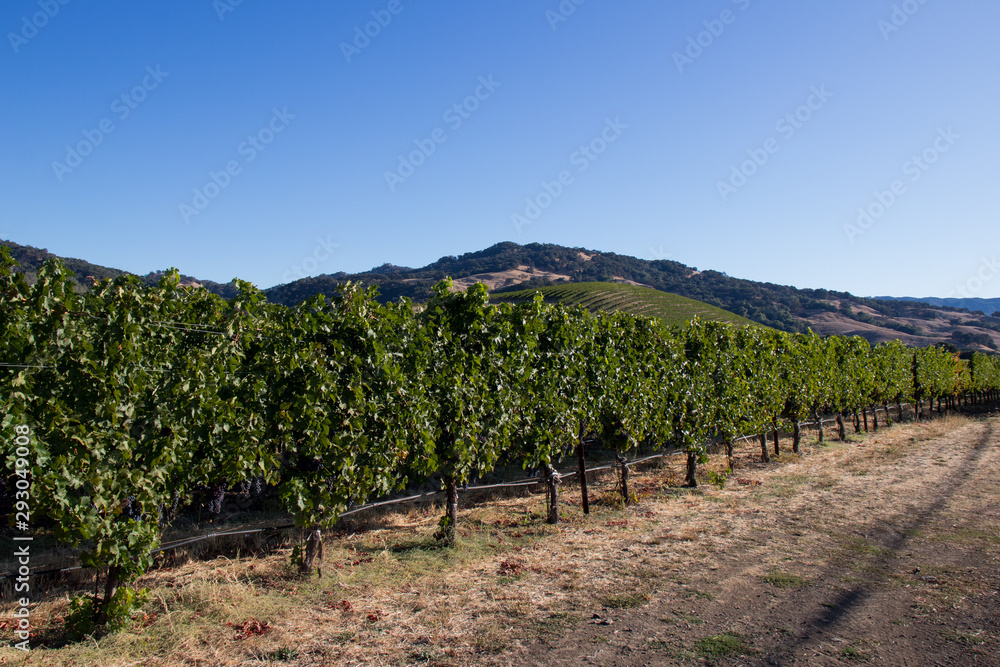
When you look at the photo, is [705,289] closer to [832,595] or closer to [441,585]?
[832,595]

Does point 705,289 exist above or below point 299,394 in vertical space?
above

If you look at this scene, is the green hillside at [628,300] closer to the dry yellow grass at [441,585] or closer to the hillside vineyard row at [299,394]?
the hillside vineyard row at [299,394]

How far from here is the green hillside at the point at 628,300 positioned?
69.1m

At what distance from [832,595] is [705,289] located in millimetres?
149046

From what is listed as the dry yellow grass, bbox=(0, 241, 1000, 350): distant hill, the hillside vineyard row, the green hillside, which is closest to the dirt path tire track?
the dry yellow grass

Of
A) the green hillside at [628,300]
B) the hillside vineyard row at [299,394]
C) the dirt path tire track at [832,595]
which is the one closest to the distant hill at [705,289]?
the green hillside at [628,300]

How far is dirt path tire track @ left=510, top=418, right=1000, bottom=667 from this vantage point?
6.00m

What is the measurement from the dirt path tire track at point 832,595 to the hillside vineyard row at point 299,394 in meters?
3.82

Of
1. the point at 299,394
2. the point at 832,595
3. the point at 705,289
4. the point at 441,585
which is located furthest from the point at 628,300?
the point at 705,289

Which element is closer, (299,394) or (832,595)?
(832,595)

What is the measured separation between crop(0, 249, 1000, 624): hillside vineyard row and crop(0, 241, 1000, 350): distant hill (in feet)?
236

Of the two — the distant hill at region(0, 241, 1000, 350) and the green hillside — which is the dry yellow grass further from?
the distant hill at region(0, 241, 1000, 350)

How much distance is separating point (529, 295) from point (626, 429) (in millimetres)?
55727

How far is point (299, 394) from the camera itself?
26.7 ft
